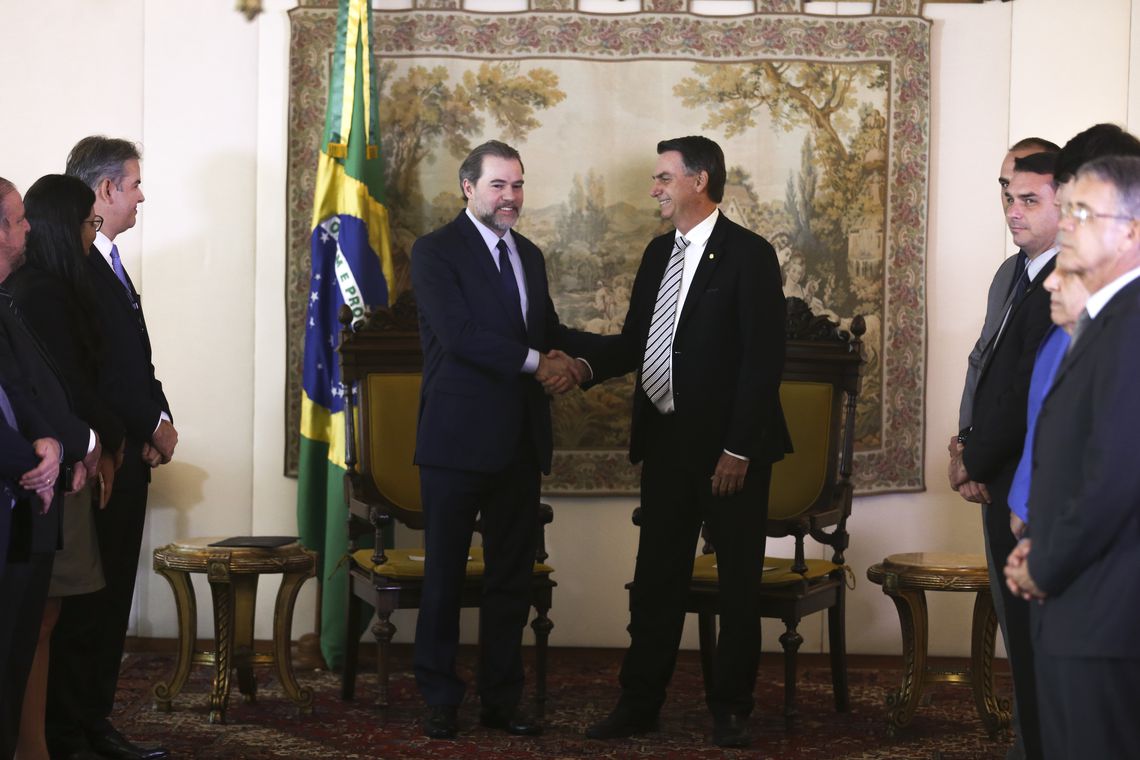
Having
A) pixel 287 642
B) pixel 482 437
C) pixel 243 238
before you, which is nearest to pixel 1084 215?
pixel 482 437

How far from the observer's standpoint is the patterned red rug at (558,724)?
4246mm

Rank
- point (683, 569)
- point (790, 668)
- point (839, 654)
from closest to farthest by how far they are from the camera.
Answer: point (683, 569)
point (790, 668)
point (839, 654)

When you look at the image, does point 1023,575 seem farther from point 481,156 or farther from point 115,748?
point 115,748

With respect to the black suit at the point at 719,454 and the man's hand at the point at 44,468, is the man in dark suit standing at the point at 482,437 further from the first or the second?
the man's hand at the point at 44,468

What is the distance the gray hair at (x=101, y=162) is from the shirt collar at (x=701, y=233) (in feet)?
6.12

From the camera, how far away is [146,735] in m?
4.38

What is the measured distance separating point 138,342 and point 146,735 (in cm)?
135

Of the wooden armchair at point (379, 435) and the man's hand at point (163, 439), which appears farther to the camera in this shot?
the wooden armchair at point (379, 435)

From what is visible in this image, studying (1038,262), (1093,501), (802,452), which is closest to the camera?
(1093,501)

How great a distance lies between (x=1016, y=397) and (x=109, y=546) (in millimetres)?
2722

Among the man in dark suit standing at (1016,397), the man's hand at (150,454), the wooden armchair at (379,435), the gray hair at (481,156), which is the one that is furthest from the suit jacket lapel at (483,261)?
the man in dark suit standing at (1016,397)

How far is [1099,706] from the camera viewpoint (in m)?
2.29

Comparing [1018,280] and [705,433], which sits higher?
[1018,280]

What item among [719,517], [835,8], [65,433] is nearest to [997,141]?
[835,8]
